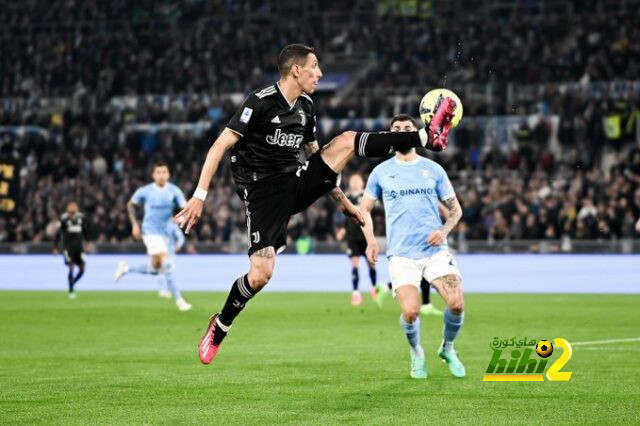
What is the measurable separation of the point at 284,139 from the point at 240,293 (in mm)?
1290

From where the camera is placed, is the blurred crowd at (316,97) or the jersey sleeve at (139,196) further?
the blurred crowd at (316,97)

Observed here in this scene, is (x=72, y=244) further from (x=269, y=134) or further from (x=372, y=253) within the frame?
(x=269, y=134)

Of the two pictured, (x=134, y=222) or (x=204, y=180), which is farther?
(x=134, y=222)

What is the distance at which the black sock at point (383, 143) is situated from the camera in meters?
9.05

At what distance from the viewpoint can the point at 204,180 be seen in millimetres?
8875

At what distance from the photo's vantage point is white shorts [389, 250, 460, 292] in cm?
1073

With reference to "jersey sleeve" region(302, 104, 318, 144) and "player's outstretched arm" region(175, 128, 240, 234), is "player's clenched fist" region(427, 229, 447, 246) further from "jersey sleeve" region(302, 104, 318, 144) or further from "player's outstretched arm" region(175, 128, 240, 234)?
"player's outstretched arm" region(175, 128, 240, 234)

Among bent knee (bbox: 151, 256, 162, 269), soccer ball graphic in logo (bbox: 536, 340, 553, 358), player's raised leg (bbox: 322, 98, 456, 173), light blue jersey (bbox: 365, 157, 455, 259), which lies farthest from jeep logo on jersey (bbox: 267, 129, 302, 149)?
bent knee (bbox: 151, 256, 162, 269)

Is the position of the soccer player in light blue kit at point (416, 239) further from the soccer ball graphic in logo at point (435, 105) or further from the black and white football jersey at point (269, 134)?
the black and white football jersey at point (269, 134)

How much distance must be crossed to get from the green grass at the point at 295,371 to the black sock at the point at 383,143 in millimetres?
1905

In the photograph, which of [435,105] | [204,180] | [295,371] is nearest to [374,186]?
[295,371]

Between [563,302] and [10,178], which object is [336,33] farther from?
[563,302]

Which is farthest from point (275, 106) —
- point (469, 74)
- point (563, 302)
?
point (469, 74)

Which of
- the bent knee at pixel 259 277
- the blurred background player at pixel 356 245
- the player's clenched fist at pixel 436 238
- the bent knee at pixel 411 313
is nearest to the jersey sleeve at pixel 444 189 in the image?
the player's clenched fist at pixel 436 238
